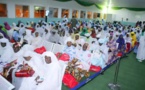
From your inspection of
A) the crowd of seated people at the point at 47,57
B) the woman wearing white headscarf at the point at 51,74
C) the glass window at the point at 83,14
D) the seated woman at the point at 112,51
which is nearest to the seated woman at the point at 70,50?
the crowd of seated people at the point at 47,57

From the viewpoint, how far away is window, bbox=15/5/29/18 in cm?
914

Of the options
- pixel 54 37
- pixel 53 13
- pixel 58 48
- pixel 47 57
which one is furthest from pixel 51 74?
pixel 53 13

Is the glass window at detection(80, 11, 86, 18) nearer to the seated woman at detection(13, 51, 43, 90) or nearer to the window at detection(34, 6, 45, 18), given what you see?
the window at detection(34, 6, 45, 18)

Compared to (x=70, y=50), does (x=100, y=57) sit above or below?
below

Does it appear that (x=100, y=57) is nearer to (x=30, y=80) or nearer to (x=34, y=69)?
(x=34, y=69)

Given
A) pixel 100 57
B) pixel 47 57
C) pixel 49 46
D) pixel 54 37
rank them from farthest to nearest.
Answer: pixel 54 37 < pixel 49 46 < pixel 100 57 < pixel 47 57

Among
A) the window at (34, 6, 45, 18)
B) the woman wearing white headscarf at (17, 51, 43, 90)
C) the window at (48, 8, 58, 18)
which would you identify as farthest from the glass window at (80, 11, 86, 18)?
the woman wearing white headscarf at (17, 51, 43, 90)

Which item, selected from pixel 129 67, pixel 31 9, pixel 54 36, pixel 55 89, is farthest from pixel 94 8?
pixel 55 89

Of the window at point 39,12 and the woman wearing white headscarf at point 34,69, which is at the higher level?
the window at point 39,12

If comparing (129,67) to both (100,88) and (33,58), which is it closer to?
(100,88)

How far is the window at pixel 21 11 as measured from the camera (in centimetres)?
914

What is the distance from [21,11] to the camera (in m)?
9.45

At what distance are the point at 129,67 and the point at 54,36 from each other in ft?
11.8

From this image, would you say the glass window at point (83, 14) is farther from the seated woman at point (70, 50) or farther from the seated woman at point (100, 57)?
the seated woman at point (70, 50)
